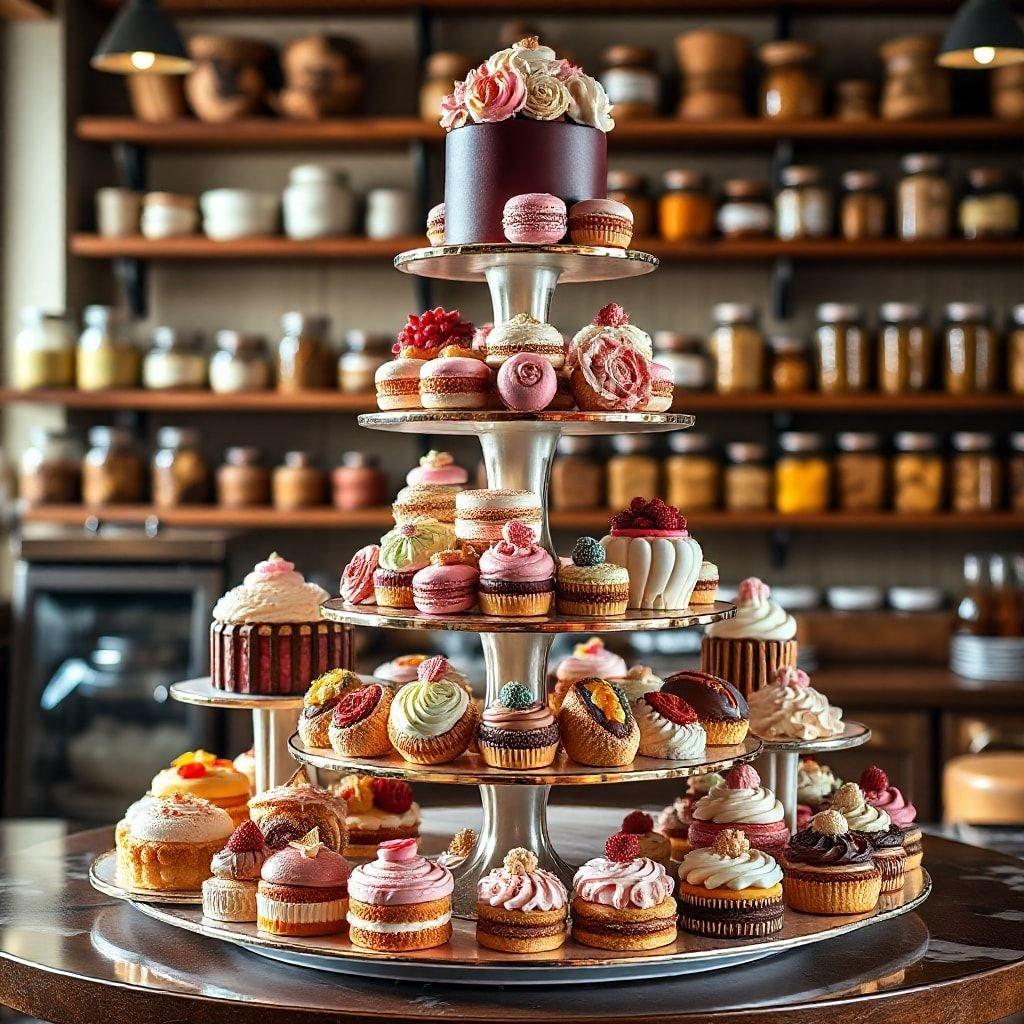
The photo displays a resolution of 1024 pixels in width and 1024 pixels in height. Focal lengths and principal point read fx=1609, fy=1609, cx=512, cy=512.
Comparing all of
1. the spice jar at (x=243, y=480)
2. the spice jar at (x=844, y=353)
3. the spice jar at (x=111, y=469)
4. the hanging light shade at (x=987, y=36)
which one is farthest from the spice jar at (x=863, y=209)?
the spice jar at (x=111, y=469)

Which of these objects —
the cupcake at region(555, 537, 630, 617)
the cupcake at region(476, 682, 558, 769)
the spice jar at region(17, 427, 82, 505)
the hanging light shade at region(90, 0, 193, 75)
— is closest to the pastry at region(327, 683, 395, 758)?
the cupcake at region(476, 682, 558, 769)

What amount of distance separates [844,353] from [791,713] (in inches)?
93.0

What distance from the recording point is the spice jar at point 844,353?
422 centimetres

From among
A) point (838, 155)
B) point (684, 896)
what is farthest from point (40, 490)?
point (684, 896)

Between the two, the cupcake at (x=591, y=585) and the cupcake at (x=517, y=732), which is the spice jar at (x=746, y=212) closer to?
the cupcake at (x=591, y=585)

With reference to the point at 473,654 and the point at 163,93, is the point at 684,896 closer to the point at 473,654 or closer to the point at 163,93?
the point at 473,654

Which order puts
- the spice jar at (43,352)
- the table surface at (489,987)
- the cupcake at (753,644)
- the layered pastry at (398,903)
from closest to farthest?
the table surface at (489,987), the layered pastry at (398,903), the cupcake at (753,644), the spice jar at (43,352)

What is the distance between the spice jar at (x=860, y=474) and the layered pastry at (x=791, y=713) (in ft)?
7.35

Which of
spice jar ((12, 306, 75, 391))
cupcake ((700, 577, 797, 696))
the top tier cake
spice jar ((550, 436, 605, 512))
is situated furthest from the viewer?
spice jar ((12, 306, 75, 391))

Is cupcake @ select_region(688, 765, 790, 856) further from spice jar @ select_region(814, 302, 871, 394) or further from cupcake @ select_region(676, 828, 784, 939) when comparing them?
spice jar @ select_region(814, 302, 871, 394)

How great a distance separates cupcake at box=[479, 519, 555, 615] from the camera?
1731mm

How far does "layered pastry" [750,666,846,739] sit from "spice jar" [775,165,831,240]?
2.37 metres

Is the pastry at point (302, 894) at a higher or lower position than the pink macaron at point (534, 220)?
lower

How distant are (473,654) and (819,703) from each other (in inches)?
84.0
